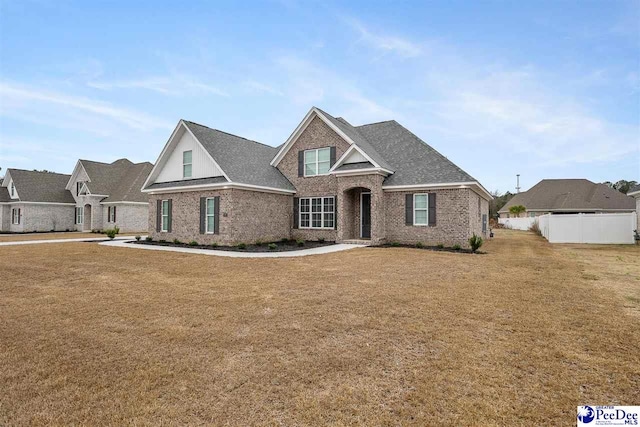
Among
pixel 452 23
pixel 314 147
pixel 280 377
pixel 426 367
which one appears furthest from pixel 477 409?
pixel 314 147

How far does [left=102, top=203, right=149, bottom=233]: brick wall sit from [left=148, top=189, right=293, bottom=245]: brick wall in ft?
38.3

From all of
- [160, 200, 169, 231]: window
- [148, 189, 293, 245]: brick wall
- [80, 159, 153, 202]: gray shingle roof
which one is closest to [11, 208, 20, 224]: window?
[80, 159, 153, 202]: gray shingle roof

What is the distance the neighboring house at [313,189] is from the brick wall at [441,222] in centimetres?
5

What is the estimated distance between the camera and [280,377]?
11.6 ft

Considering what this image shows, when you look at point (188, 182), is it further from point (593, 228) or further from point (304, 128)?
point (593, 228)

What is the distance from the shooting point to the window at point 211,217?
17.4m

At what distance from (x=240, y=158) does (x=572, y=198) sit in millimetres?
41115

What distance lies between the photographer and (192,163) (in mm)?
19031

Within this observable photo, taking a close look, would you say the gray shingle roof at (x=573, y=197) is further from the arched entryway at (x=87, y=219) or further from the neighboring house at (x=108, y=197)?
the arched entryway at (x=87, y=219)

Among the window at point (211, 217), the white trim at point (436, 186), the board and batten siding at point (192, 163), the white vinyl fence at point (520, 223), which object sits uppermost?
the board and batten siding at point (192, 163)

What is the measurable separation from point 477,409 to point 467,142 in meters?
27.5

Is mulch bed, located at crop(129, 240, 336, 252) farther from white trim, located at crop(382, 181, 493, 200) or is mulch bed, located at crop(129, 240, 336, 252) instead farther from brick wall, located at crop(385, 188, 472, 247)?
white trim, located at crop(382, 181, 493, 200)

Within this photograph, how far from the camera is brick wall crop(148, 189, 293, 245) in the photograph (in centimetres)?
1675

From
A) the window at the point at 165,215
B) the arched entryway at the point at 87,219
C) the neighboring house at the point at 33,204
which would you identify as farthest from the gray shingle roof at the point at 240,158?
the neighboring house at the point at 33,204
